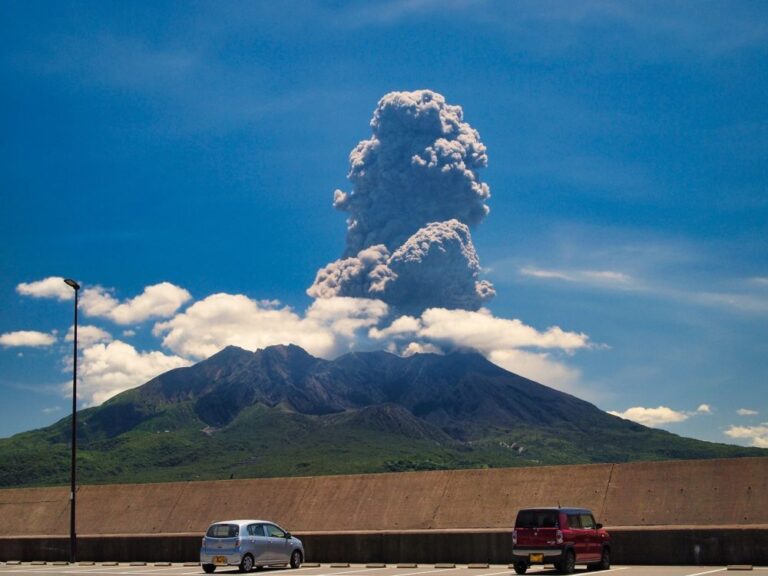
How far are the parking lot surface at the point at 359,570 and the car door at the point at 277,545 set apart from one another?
41 centimetres

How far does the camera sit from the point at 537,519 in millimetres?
26828

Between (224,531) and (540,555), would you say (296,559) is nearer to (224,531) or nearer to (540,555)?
(224,531)

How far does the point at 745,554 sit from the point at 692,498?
154 inches

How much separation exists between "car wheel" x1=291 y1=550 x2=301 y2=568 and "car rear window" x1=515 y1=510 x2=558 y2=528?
8.76 m

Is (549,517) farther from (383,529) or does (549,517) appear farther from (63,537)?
(63,537)

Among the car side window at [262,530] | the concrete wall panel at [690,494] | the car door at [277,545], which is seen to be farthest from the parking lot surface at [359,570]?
the concrete wall panel at [690,494]

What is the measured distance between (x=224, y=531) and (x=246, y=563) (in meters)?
1.18

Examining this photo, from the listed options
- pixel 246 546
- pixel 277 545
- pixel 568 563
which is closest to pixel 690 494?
pixel 568 563

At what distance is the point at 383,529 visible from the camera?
117 feet

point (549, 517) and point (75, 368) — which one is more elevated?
point (75, 368)

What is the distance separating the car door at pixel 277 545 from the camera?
31881mm

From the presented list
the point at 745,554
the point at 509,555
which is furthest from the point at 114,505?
the point at 745,554

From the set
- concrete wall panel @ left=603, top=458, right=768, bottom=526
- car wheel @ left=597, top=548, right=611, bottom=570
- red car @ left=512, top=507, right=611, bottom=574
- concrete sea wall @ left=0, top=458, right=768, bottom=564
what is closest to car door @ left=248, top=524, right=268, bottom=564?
concrete sea wall @ left=0, top=458, right=768, bottom=564

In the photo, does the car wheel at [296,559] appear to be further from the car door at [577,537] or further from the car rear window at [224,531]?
the car door at [577,537]
